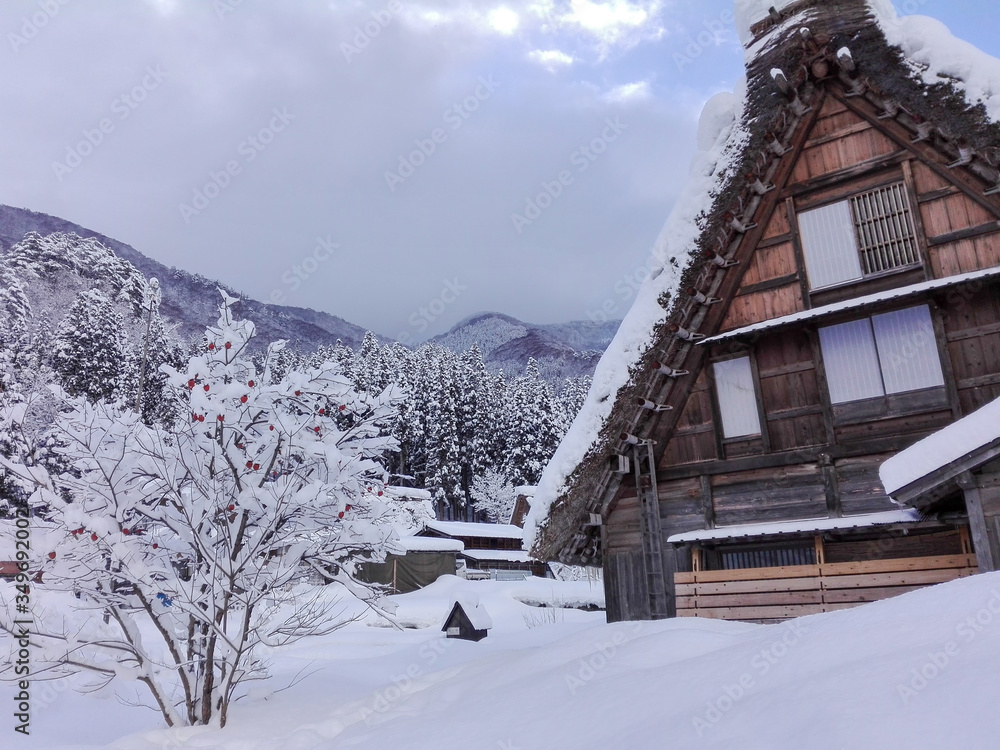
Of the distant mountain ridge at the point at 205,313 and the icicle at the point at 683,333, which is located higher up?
the distant mountain ridge at the point at 205,313

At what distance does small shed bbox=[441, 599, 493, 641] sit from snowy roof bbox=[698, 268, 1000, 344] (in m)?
10.0

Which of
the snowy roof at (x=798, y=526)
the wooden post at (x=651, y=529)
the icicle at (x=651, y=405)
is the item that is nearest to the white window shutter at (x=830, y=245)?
the icicle at (x=651, y=405)

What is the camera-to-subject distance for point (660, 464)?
399 inches

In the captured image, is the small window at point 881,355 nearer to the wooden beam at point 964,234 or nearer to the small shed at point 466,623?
the wooden beam at point 964,234

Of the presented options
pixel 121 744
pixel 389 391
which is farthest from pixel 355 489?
pixel 121 744

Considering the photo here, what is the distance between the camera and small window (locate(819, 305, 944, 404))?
8.57 m

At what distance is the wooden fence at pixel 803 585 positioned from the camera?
7766 millimetres

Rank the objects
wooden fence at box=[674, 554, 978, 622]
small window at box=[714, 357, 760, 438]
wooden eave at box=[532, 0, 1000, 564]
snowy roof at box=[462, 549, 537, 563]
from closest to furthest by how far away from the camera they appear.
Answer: wooden fence at box=[674, 554, 978, 622] → wooden eave at box=[532, 0, 1000, 564] → small window at box=[714, 357, 760, 438] → snowy roof at box=[462, 549, 537, 563]

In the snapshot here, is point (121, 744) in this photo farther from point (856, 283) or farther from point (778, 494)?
point (856, 283)

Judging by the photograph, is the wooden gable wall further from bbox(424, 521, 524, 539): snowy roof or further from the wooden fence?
bbox(424, 521, 524, 539): snowy roof

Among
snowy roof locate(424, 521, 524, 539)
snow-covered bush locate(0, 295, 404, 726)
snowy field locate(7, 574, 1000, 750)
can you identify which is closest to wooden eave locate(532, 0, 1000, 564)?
snowy field locate(7, 574, 1000, 750)

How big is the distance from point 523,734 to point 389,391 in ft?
12.4

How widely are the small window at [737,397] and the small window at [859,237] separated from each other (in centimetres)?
154

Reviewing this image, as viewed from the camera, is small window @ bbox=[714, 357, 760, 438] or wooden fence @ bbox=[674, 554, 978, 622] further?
small window @ bbox=[714, 357, 760, 438]
